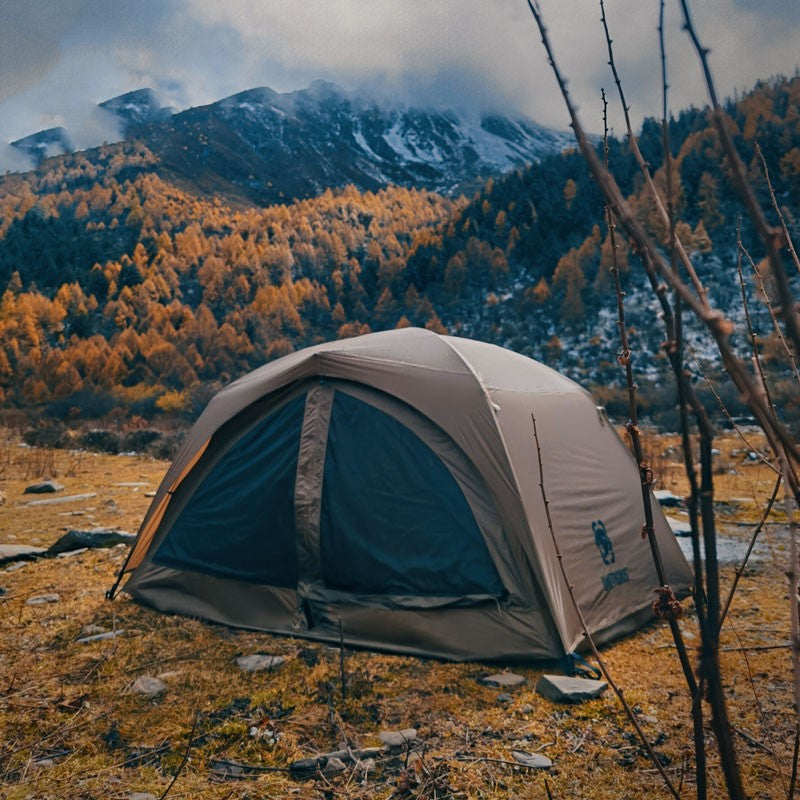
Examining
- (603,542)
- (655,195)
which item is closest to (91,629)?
(603,542)

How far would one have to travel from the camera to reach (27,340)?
45.7m

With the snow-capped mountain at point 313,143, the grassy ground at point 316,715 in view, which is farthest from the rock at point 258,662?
the snow-capped mountain at point 313,143

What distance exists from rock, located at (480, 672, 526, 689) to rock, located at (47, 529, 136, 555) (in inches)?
146

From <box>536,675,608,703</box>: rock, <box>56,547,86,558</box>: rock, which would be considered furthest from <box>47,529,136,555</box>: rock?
<box>536,675,608,703</box>: rock

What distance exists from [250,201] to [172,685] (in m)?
103

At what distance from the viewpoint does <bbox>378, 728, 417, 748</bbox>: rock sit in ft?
8.46

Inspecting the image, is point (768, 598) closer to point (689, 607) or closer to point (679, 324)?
point (689, 607)

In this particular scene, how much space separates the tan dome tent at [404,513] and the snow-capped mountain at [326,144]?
9774 centimetres

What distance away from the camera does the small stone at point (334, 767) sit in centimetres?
238

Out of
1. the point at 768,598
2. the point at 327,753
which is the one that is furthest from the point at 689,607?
the point at 327,753

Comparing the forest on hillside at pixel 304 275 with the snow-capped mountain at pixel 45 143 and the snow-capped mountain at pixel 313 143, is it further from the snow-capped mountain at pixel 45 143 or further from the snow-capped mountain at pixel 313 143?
the snow-capped mountain at pixel 45 143

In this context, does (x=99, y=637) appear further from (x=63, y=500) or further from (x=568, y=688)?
(x=63, y=500)

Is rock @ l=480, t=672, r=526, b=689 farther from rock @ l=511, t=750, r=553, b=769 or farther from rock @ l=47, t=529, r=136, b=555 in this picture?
rock @ l=47, t=529, r=136, b=555

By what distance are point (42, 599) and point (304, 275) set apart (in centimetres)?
5784
